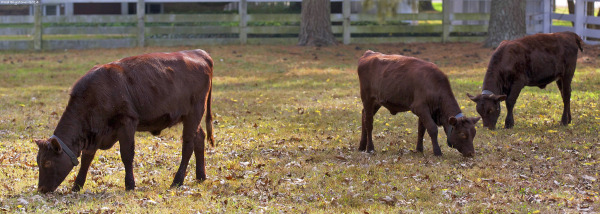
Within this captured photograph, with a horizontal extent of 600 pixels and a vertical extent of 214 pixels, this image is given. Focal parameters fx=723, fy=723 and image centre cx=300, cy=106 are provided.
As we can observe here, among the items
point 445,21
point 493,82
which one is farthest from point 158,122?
point 445,21

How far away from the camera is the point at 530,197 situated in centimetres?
772

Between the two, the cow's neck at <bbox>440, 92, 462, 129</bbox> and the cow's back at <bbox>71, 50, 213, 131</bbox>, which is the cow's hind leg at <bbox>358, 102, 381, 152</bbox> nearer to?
the cow's neck at <bbox>440, 92, 462, 129</bbox>

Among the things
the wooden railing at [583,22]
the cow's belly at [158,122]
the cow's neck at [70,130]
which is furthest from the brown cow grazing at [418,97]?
the wooden railing at [583,22]

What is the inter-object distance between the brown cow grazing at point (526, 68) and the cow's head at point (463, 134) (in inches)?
77.9

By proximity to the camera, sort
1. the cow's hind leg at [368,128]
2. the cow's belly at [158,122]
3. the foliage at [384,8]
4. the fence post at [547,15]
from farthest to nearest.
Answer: the fence post at [547,15]
the foliage at [384,8]
the cow's hind leg at [368,128]
the cow's belly at [158,122]

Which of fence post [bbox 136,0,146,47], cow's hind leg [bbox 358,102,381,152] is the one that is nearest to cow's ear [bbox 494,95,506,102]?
cow's hind leg [bbox 358,102,381,152]

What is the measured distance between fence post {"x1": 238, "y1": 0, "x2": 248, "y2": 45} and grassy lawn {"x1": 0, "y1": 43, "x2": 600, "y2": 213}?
6527 mm

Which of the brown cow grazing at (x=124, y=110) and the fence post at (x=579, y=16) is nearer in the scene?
the brown cow grazing at (x=124, y=110)

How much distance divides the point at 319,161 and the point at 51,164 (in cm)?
373

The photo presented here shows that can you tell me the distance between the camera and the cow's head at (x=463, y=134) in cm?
975

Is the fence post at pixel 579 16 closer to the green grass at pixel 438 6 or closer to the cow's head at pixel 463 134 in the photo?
the cow's head at pixel 463 134

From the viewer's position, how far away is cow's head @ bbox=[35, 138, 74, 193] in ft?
24.9

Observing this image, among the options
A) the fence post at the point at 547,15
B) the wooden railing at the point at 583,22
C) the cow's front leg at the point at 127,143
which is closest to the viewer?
the cow's front leg at the point at 127,143

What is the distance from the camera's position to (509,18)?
22.3 meters
